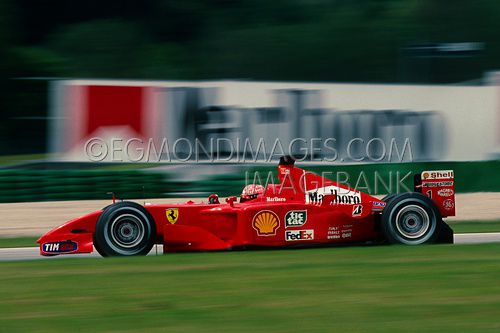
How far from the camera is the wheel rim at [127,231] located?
32.3 feet

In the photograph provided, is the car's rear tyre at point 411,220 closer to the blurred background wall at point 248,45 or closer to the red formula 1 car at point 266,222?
the red formula 1 car at point 266,222

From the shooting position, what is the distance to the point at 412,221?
10250 mm

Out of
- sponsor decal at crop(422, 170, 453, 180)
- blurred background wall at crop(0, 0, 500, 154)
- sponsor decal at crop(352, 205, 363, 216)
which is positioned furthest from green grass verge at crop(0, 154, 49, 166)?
sponsor decal at crop(422, 170, 453, 180)

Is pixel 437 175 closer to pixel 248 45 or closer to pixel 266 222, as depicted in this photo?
pixel 266 222

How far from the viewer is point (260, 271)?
27.9ft

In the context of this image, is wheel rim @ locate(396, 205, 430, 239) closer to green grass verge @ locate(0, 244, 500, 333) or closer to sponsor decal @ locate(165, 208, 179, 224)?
green grass verge @ locate(0, 244, 500, 333)

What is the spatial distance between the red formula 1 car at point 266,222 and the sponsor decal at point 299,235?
0.04ft

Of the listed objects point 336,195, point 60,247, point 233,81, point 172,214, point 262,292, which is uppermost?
point 233,81

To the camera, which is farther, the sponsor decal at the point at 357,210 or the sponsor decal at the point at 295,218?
the sponsor decal at the point at 357,210

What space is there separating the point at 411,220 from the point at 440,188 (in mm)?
643

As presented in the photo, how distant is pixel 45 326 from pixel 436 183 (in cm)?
580

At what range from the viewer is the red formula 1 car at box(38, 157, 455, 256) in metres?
9.88

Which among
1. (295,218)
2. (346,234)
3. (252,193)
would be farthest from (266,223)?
(346,234)

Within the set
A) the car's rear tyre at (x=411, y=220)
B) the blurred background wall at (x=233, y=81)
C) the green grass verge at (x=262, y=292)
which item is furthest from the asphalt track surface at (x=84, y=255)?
the blurred background wall at (x=233, y=81)
